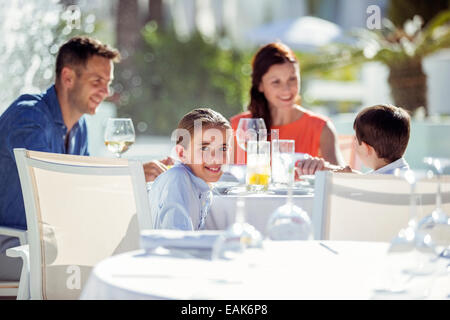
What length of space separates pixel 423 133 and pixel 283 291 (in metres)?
9.45

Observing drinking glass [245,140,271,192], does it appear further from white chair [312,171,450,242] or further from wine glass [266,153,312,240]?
wine glass [266,153,312,240]

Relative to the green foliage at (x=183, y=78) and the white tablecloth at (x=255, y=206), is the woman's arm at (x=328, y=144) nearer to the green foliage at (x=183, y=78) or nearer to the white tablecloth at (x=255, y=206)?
the white tablecloth at (x=255, y=206)

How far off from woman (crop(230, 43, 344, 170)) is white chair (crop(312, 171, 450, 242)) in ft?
7.89

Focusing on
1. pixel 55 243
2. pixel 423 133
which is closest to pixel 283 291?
pixel 55 243

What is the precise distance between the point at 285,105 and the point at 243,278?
3453mm

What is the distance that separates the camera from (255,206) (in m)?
3.51

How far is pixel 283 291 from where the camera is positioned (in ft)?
5.98

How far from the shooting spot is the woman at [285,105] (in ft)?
17.2

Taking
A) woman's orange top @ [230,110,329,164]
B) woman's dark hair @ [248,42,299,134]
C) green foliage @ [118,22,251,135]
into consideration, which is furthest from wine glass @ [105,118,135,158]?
green foliage @ [118,22,251,135]

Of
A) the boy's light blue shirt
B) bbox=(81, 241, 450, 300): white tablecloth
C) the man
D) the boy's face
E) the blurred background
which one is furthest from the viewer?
the blurred background

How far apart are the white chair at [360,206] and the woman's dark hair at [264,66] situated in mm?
2504

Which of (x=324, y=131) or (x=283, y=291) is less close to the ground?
(x=324, y=131)

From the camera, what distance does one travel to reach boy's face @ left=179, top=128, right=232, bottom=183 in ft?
11.1

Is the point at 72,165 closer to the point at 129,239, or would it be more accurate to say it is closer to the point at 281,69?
the point at 129,239
